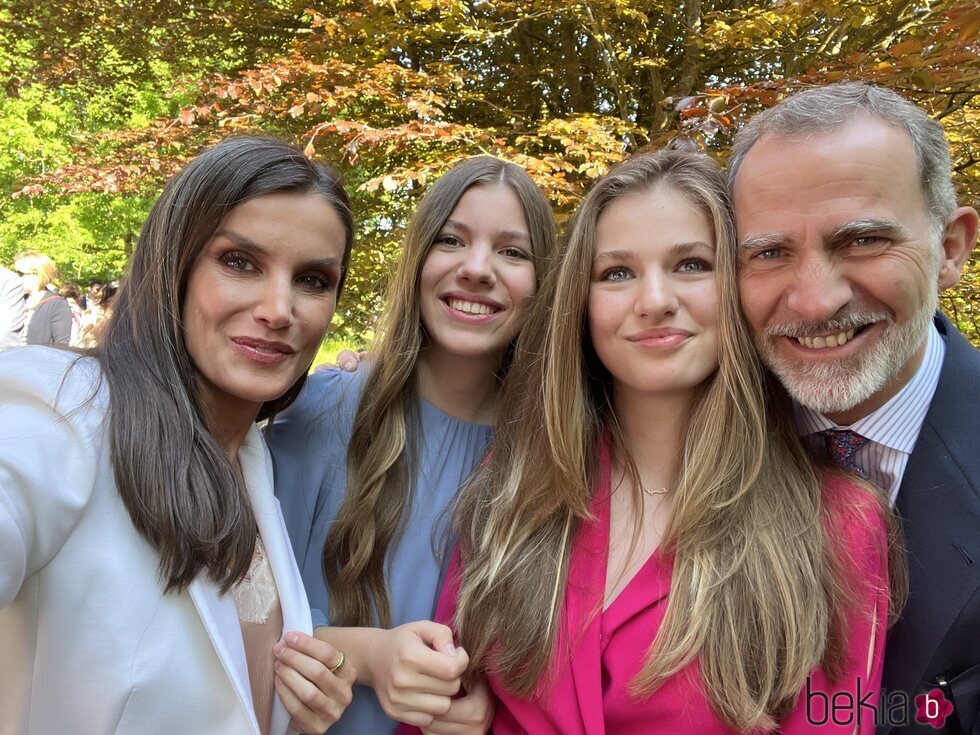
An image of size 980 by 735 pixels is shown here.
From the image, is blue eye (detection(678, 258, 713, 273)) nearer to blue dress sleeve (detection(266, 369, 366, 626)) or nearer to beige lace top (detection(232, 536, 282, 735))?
blue dress sleeve (detection(266, 369, 366, 626))

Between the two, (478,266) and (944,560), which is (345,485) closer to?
(478,266)

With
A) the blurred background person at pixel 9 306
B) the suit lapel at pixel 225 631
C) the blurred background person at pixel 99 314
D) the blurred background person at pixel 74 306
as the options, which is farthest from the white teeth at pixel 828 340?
the blurred background person at pixel 74 306

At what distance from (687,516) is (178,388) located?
49.9 inches

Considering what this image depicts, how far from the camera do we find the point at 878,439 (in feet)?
6.51

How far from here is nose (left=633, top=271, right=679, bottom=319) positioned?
193cm

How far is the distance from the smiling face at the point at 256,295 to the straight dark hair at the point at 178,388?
0.03 meters

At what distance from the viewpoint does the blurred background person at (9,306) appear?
25.3 feet

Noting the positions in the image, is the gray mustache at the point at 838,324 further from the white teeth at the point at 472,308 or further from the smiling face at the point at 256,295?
the smiling face at the point at 256,295

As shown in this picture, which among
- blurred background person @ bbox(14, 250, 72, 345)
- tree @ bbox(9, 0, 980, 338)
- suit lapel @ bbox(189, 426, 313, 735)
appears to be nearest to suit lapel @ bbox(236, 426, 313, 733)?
suit lapel @ bbox(189, 426, 313, 735)

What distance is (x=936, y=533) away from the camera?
1.81 meters

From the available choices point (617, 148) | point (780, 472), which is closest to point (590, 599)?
point (780, 472)

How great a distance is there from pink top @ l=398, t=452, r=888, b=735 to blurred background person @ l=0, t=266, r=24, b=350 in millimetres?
7741

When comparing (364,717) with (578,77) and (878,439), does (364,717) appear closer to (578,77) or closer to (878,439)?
(878,439)

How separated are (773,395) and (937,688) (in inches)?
31.1
